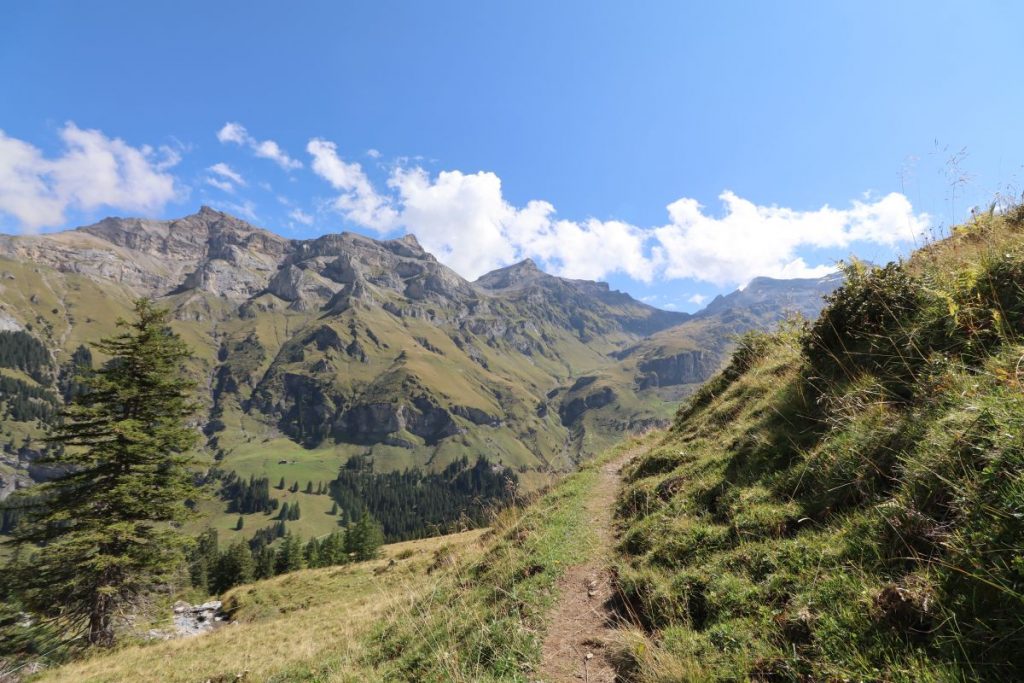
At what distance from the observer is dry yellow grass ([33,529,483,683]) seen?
10.6 metres

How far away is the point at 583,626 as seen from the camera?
7375 millimetres

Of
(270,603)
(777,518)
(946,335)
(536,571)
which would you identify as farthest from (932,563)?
(270,603)

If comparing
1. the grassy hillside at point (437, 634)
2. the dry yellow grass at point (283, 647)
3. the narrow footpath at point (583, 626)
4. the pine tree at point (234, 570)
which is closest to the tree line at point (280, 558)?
the pine tree at point (234, 570)

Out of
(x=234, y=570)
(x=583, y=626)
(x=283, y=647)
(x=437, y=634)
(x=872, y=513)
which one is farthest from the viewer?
(x=234, y=570)

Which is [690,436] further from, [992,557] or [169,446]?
[169,446]

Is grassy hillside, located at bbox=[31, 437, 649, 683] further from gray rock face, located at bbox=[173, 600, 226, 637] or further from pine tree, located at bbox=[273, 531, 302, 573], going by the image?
pine tree, located at bbox=[273, 531, 302, 573]

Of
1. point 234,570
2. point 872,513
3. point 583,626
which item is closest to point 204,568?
point 234,570

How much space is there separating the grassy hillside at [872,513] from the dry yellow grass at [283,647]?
20.8 ft

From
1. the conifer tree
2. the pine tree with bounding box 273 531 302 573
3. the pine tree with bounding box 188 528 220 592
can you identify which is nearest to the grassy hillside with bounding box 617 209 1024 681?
the pine tree with bounding box 273 531 302 573

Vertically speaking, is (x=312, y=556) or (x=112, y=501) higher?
(x=112, y=501)

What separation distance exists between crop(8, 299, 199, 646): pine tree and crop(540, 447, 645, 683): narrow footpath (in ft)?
75.2

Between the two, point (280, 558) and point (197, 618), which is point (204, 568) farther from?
point (197, 618)

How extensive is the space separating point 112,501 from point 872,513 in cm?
2911

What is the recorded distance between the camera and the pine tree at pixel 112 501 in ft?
→ 66.0
